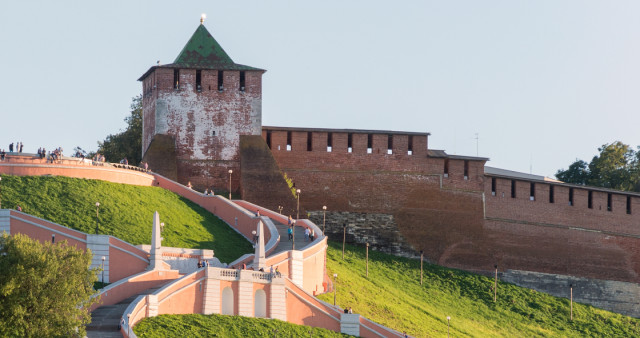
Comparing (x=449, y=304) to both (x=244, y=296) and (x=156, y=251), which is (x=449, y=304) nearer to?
(x=244, y=296)

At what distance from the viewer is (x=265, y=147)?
179ft

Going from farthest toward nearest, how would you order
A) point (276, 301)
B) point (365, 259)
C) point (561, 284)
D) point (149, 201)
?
point (561, 284) < point (365, 259) < point (149, 201) < point (276, 301)

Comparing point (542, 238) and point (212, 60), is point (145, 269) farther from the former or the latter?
point (542, 238)

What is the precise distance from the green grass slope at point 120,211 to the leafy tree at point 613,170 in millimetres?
23339

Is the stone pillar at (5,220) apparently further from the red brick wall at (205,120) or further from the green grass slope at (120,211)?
the red brick wall at (205,120)

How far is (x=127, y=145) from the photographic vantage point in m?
61.0

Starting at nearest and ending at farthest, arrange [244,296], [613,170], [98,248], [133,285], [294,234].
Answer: [133,285]
[244,296]
[98,248]
[294,234]
[613,170]

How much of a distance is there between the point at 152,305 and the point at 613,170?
118ft

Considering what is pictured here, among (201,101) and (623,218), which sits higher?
(201,101)

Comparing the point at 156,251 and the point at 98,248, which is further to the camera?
the point at 98,248

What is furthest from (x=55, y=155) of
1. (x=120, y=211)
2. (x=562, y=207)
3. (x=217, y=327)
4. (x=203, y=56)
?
(x=562, y=207)

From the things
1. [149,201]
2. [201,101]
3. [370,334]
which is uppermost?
[201,101]

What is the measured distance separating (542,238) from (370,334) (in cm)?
1777

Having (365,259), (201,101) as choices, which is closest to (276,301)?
(365,259)
